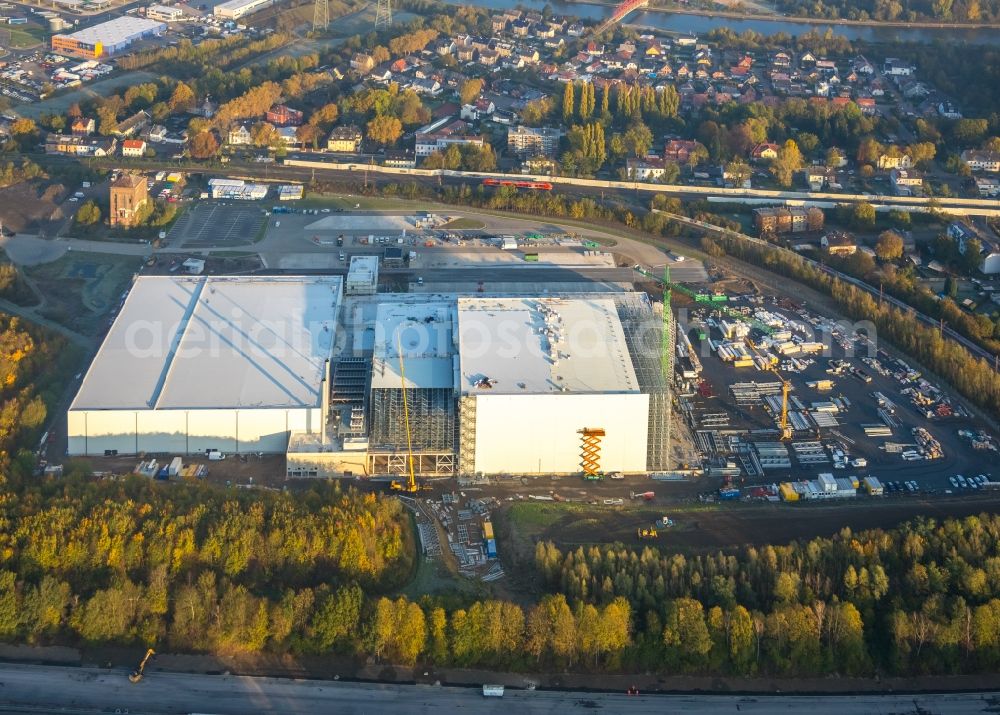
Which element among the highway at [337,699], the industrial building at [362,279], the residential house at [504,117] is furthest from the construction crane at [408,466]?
A: the residential house at [504,117]

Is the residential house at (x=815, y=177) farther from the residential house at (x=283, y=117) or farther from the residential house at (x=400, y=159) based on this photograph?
the residential house at (x=283, y=117)

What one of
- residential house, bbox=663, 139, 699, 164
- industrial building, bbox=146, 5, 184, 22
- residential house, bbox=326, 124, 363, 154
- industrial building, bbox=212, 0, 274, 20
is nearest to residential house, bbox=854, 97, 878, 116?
residential house, bbox=663, 139, 699, 164

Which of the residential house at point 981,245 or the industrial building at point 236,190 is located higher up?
the residential house at point 981,245

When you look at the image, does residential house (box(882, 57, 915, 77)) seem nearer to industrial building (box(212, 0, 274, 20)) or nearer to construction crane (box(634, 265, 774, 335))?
construction crane (box(634, 265, 774, 335))

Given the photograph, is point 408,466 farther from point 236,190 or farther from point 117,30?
point 117,30

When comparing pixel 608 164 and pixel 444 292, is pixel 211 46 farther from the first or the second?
pixel 444 292

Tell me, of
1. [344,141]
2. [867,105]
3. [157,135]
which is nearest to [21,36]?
[157,135]

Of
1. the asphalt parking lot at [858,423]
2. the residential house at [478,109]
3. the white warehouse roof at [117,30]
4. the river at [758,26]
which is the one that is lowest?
the asphalt parking lot at [858,423]
